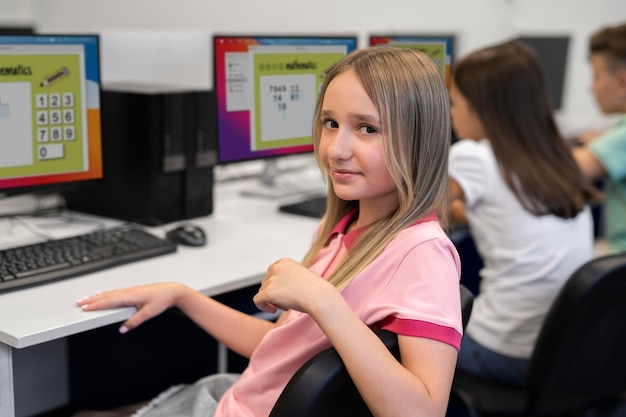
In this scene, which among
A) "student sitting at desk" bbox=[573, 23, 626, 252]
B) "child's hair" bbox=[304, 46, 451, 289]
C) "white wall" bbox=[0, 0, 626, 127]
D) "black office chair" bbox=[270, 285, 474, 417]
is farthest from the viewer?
"white wall" bbox=[0, 0, 626, 127]

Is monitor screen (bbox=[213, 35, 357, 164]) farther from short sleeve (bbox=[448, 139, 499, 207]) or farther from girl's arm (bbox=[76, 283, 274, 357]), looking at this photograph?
girl's arm (bbox=[76, 283, 274, 357])

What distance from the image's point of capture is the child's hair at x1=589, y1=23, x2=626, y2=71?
7.65 feet

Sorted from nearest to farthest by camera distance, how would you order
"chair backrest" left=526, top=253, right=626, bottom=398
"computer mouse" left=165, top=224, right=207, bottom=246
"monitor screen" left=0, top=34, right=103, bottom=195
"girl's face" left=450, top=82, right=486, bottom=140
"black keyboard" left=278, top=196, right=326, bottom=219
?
"chair backrest" left=526, top=253, right=626, bottom=398
"monitor screen" left=0, top=34, right=103, bottom=195
"computer mouse" left=165, top=224, right=207, bottom=246
"girl's face" left=450, top=82, right=486, bottom=140
"black keyboard" left=278, top=196, right=326, bottom=219

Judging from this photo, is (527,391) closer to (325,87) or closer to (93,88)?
(325,87)

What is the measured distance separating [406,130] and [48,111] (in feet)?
2.87

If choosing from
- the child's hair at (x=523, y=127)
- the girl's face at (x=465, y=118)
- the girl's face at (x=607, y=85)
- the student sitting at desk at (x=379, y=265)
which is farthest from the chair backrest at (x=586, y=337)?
the girl's face at (x=607, y=85)

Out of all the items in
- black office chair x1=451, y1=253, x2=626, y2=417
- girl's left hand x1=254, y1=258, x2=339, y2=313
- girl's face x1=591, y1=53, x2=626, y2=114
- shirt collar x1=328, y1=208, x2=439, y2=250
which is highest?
girl's face x1=591, y1=53, x2=626, y2=114

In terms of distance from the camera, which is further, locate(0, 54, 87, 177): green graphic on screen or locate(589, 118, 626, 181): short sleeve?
locate(589, 118, 626, 181): short sleeve

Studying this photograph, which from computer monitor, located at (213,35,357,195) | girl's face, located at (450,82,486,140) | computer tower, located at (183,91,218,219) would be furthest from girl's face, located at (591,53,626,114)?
computer tower, located at (183,91,218,219)

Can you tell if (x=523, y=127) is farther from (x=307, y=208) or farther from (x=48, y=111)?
(x=48, y=111)

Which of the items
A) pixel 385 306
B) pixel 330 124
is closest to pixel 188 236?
pixel 330 124

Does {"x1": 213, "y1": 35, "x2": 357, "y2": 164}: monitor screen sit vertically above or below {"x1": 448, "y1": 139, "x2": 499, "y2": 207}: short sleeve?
above

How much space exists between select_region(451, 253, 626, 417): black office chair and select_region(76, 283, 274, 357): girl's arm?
0.57 metres

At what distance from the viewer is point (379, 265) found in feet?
3.68
